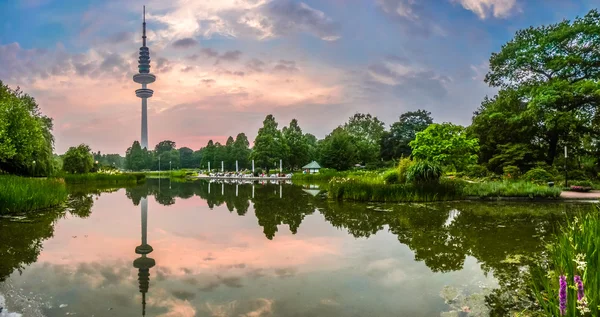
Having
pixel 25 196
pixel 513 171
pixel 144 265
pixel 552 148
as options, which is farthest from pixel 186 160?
pixel 144 265

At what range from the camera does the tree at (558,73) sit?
19.7 m

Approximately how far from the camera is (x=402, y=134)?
4553 centimetres

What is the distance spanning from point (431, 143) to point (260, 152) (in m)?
29.0

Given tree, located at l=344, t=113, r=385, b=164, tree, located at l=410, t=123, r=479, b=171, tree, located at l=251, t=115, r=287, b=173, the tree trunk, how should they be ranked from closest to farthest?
1. tree, located at l=410, t=123, r=479, b=171
2. the tree trunk
3. tree, located at l=251, t=115, r=287, b=173
4. tree, located at l=344, t=113, r=385, b=164

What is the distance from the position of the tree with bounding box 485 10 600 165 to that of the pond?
12603 millimetres

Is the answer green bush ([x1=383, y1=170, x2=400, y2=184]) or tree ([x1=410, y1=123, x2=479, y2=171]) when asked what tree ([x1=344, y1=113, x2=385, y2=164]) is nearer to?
tree ([x1=410, y1=123, x2=479, y2=171])

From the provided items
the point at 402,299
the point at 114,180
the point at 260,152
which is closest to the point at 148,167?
the point at 260,152

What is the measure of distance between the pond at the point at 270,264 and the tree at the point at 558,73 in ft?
41.3

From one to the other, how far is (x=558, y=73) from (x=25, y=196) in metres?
27.0

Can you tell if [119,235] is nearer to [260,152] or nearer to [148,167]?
[260,152]

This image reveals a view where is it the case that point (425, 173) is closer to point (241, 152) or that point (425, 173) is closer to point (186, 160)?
point (241, 152)

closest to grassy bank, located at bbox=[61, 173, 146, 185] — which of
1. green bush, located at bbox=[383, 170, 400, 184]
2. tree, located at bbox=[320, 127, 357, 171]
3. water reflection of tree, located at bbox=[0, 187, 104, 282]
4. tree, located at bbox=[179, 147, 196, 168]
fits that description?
water reflection of tree, located at bbox=[0, 187, 104, 282]

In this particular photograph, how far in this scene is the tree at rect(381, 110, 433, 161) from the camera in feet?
144

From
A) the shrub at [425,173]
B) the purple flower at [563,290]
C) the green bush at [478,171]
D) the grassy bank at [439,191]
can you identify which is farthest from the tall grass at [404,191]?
the purple flower at [563,290]
